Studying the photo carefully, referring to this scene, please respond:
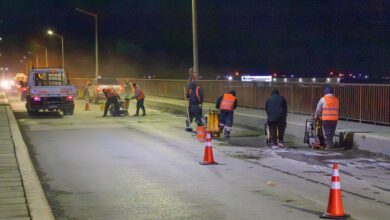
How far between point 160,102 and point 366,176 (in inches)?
974

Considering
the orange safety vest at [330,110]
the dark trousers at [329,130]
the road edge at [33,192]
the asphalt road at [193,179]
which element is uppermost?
the orange safety vest at [330,110]

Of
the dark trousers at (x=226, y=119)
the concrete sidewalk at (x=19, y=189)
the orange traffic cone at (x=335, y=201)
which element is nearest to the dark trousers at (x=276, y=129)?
the dark trousers at (x=226, y=119)

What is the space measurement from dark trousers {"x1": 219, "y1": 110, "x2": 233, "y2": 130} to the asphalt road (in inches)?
20.6

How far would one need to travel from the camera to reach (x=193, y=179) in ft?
33.9

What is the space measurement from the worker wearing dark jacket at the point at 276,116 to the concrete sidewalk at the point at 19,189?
615cm

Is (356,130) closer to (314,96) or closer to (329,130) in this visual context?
(329,130)

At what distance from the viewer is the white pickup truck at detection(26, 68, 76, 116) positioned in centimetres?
2708

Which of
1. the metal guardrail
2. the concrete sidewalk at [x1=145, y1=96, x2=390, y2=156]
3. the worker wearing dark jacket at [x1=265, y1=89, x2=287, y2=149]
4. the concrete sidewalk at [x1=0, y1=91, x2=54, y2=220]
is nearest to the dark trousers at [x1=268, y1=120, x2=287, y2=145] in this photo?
the worker wearing dark jacket at [x1=265, y1=89, x2=287, y2=149]

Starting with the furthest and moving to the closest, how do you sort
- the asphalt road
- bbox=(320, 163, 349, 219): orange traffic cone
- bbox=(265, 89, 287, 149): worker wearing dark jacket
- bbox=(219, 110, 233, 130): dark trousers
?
bbox=(219, 110, 233, 130): dark trousers, bbox=(265, 89, 287, 149): worker wearing dark jacket, the asphalt road, bbox=(320, 163, 349, 219): orange traffic cone

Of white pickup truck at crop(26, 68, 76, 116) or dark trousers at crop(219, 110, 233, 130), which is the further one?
white pickup truck at crop(26, 68, 76, 116)

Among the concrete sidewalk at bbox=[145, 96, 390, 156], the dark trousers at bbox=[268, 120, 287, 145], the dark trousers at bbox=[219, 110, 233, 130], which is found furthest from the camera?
the dark trousers at bbox=[219, 110, 233, 130]

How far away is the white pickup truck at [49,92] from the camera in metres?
A: 27.1

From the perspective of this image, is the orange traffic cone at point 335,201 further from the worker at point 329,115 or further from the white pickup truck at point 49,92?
the white pickup truck at point 49,92

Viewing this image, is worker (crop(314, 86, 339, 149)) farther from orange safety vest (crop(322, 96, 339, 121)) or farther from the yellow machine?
the yellow machine
